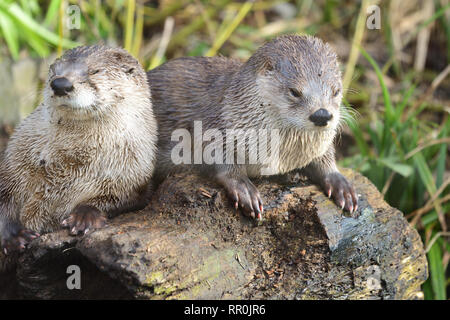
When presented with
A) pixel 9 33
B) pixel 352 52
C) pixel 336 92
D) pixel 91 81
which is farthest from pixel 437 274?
pixel 9 33

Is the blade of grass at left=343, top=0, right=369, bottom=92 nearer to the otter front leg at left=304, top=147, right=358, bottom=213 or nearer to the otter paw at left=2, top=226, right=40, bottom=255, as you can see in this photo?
the otter front leg at left=304, top=147, right=358, bottom=213

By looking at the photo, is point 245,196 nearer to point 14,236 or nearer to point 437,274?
point 14,236

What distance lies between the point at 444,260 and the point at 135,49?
2368 mm

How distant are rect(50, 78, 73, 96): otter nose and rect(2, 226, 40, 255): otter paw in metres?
0.59

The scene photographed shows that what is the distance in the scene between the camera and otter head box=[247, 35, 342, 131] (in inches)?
87.0

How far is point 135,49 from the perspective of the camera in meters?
4.13

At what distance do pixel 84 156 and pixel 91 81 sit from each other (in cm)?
31

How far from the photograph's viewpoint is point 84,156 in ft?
7.61

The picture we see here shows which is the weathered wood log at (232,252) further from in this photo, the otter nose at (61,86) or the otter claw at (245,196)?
the otter nose at (61,86)

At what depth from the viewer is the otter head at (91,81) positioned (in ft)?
6.86

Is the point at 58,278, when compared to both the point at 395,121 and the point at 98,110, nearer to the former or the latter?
A: the point at 98,110

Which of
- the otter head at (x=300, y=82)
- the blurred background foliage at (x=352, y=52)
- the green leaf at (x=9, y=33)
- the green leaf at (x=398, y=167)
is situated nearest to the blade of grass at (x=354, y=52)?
the blurred background foliage at (x=352, y=52)

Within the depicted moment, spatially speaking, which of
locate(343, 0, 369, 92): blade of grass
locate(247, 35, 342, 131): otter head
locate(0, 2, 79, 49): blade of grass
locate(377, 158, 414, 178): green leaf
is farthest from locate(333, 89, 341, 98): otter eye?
locate(0, 2, 79, 49): blade of grass
